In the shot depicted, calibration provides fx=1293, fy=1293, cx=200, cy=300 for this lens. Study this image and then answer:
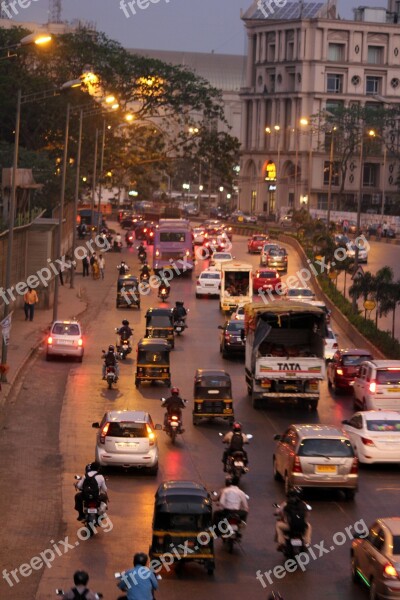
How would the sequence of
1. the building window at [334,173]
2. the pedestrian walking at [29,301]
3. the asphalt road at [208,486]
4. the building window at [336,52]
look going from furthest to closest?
the building window at [336,52], the building window at [334,173], the pedestrian walking at [29,301], the asphalt road at [208,486]

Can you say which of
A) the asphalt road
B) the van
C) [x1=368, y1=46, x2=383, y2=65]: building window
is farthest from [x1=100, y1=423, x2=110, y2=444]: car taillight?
[x1=368, y1=46, x2=383, y2=65]: building window

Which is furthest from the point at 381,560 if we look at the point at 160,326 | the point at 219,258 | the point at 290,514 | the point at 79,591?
the point at 219,258

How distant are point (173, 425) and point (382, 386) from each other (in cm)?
655

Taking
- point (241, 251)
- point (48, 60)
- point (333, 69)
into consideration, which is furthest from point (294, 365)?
point (333, 69)

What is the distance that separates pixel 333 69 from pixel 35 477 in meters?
135

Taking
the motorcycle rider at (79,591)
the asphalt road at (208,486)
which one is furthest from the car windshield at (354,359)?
the motorcycle rider at (79,591)

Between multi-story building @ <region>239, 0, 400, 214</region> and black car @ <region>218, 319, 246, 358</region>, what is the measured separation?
10507 cm

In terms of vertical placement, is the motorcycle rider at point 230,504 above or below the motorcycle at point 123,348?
below

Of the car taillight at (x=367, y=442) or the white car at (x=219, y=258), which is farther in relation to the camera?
the white car at (x=219, y=258)

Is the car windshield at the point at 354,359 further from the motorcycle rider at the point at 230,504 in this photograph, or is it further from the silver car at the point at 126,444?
the motorcycle rider at the point at 230,504

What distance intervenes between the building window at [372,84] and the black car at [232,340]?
115068 mm

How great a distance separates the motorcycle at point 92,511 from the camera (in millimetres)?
22609

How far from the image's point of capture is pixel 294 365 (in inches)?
1439

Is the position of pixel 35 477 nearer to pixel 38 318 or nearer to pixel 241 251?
pixel 38 318
